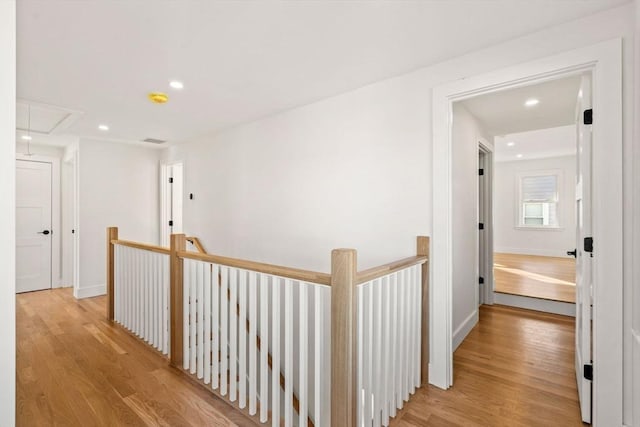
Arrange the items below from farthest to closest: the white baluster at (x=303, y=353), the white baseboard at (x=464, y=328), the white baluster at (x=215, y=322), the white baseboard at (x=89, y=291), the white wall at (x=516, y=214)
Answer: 1. the white wall at (x=516, y=214)
2. the white baseboard at (x=89, y=291)
3. the white baseboard at (x=464, y=328)
4. the white baluster at (x=215, y=322)
5. the white baluster at (x=303, y=353)

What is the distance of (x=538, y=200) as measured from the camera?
7328 mm

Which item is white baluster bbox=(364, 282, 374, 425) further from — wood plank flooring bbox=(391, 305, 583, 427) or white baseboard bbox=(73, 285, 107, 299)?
white baseboard bbox=(73, 285, 107, 299)

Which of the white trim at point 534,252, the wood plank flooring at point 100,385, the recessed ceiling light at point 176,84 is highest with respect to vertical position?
the recessed ceiling light at point 176,84

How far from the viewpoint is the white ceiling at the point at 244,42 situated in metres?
1.66

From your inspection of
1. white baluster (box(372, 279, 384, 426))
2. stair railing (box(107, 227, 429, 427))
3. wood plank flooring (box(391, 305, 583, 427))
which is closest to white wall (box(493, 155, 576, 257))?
wood plank flooring (box(391, 305, 583, 427))

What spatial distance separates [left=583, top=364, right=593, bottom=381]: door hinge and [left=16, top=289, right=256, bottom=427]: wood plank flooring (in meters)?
1.96

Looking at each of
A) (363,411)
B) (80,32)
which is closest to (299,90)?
(80,32)

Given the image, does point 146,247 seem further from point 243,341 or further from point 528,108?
point 528,108

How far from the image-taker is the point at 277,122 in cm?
345

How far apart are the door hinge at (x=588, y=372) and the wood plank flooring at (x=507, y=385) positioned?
268 millimetres

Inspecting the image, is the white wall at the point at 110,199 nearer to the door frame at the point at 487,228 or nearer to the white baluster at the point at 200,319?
the white baluster at the point at 200,319

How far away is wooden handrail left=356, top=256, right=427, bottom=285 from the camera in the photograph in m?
1.51

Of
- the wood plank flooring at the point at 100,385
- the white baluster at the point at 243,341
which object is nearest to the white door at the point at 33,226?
the wood plank flooring at the point at 100,385

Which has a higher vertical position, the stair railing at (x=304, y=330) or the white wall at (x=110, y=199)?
the white wall at (x=110, y=199)
